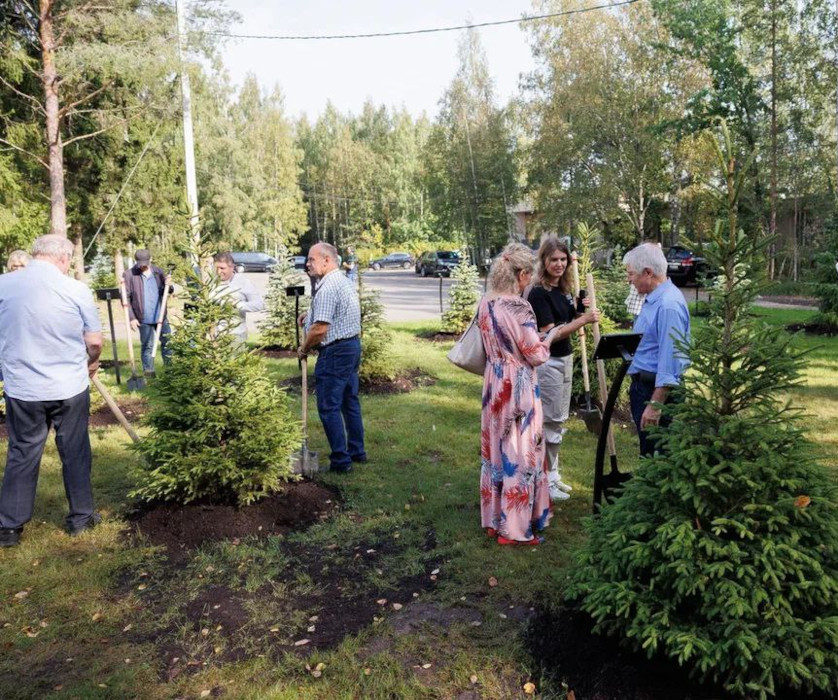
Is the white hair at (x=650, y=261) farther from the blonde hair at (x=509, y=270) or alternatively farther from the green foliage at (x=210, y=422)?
the green foliage at (x=210, y=422)

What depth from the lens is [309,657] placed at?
3.23m

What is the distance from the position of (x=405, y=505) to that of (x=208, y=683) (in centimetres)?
229

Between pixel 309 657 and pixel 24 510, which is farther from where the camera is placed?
pixel 24 510

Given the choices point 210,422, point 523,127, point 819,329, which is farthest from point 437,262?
point 210,422

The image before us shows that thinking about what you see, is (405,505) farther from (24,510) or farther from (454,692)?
(24,510)

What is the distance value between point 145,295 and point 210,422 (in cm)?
545

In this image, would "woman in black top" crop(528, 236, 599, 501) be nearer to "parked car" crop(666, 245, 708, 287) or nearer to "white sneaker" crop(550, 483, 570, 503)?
"white sneaker" crop(550, 483, 570, 503)

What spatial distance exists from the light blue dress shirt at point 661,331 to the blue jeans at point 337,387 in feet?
8.34

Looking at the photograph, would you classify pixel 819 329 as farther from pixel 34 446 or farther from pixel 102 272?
pixel 102 272

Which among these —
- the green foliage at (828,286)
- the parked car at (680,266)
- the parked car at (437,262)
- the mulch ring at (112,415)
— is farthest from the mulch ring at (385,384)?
the parked car at (437,262)

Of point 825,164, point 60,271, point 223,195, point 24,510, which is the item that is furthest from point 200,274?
point 223,195

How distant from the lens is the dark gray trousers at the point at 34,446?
443 cm

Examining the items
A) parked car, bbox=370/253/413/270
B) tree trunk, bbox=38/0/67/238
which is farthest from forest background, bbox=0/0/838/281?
parked car, bbox=370/253/413/270

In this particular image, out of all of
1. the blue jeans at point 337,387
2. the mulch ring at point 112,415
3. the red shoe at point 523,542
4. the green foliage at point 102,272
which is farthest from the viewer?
the green foliage at point 102,272
